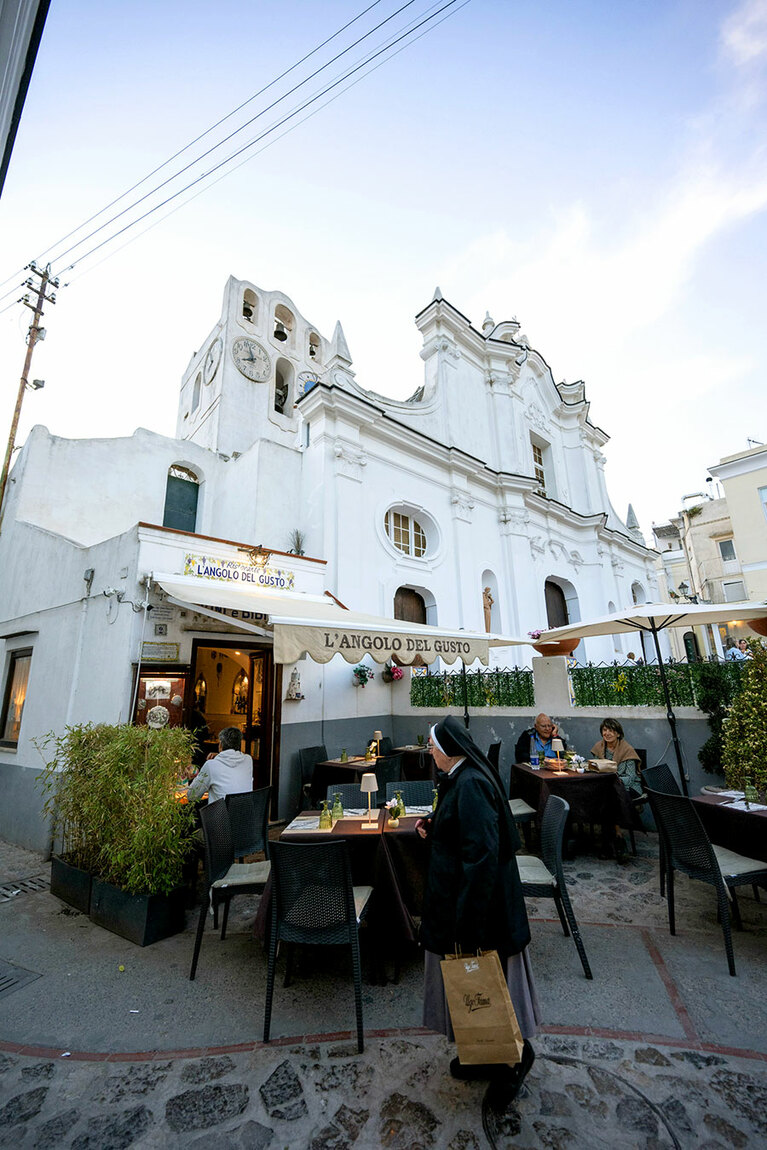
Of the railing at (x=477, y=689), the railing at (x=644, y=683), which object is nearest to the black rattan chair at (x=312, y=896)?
the railing at (x=644, y=683)

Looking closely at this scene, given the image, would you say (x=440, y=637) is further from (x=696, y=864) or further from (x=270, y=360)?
(x=270, y=360)

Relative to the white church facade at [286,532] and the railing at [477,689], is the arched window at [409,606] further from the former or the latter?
the railing at [477,689]

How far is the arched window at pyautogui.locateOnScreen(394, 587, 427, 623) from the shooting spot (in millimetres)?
11930

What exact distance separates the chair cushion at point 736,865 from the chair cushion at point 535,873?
1195mm

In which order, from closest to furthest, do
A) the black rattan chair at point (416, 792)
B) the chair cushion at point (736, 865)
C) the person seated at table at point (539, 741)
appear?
the chair cushion at point (736, 865), the black rattan chair at point (416, 792), the person seated at table at point (539, 741)

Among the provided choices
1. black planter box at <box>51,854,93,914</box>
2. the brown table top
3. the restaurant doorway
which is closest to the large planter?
the brown table top

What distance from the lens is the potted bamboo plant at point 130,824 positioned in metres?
3.79

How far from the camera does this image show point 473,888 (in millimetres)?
2010

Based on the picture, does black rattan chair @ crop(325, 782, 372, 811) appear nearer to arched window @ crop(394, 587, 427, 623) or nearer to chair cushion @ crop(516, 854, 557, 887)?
chair cushion @ crop(516, 854, 557, 887)

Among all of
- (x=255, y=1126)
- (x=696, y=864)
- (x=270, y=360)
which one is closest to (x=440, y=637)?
(x=696, y=864)

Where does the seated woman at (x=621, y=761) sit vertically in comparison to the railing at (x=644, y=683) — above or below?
below

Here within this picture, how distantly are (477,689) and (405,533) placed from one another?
526 cm

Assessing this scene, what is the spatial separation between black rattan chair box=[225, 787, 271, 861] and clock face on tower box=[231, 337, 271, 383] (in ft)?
48.8

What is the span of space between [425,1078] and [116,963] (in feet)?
8.15
